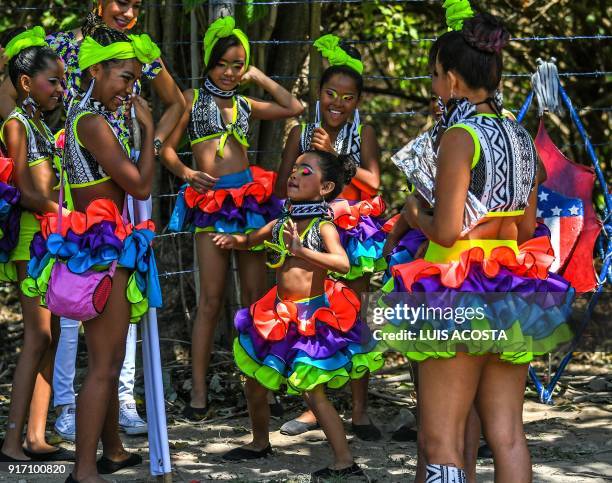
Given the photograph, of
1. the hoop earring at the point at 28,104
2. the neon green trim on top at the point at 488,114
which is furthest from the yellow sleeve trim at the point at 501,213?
the hoop earring at the point at 28,104

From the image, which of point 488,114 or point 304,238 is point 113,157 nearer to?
point 304,238

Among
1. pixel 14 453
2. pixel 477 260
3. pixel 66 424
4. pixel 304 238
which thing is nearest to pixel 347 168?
pixel 304 238

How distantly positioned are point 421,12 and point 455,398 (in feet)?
17.3

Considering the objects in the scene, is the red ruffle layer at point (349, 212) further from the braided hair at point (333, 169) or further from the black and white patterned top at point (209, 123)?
the black and white patterned top at point (209, 123)

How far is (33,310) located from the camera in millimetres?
4508

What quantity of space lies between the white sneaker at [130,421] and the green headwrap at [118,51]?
1921 millimetres

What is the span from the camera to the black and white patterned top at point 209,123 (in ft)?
17.1

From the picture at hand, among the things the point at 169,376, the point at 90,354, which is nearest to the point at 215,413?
the point at 169,376

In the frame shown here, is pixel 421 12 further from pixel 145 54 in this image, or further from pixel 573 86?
pixel 145 54

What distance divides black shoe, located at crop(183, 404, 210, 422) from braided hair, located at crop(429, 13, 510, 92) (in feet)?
8.78

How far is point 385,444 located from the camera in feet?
16.2

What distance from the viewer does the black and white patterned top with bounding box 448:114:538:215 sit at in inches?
124

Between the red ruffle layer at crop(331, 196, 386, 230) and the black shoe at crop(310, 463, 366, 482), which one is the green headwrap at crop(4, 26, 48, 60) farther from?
the black shoe at crop(310, 463, 366, 482)

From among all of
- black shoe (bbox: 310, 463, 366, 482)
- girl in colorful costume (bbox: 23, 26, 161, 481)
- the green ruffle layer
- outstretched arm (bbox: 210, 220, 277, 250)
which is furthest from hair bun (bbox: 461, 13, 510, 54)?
black shoe (bbox: 310, 463, 366, 482)
